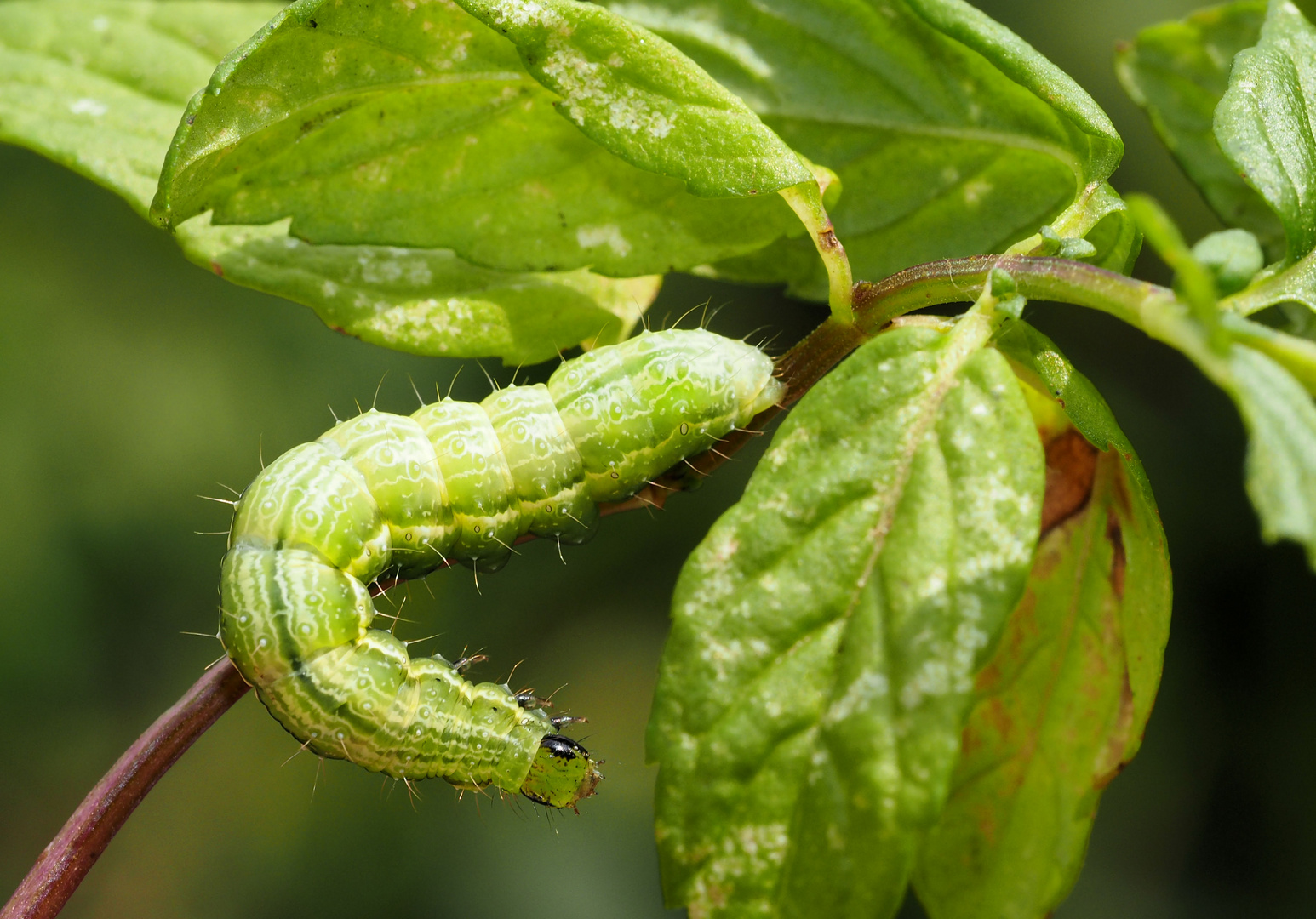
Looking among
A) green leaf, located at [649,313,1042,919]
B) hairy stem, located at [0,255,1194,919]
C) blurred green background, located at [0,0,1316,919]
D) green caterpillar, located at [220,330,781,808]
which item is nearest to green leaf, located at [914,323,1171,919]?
hairy stem, located at [0,255,1194,919]

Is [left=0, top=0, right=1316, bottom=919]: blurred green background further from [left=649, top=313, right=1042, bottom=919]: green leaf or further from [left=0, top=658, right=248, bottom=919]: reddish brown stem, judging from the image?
[left=649, top=313, right=1042, bottom=919]: green leaf

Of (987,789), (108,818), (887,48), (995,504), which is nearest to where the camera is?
(995,504)

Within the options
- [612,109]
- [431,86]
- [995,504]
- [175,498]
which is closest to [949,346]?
[995,504]

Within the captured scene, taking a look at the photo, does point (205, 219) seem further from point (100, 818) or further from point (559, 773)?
point (559, 773)

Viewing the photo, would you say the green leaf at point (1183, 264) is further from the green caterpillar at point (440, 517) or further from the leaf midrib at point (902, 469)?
the green caterpillar at point (440, 517)

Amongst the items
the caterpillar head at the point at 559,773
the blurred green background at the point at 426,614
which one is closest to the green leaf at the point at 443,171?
the caterpillar head at the point at 559,773

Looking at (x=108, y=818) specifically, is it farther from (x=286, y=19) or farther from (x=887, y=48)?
(x=887, y=48)
